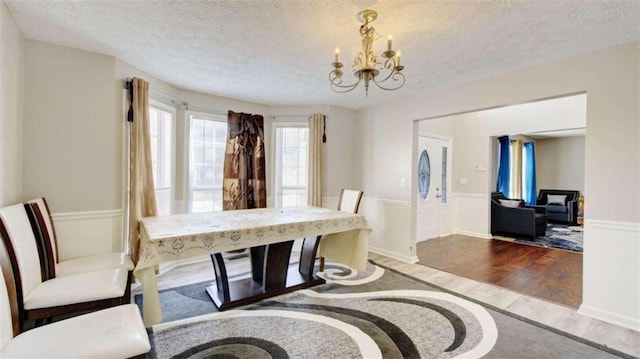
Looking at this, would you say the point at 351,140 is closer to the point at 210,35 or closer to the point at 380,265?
the point at 380,265

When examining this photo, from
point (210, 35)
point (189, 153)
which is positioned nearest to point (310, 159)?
point (189, 153)

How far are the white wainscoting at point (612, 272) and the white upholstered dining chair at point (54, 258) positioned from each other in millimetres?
4004

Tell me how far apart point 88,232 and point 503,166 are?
747 centimetres

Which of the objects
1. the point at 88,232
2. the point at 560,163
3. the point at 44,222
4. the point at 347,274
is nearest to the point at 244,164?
the point at 88,232

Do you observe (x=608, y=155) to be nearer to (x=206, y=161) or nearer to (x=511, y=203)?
(x=511, y=203)

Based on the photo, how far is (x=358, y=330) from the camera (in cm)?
227

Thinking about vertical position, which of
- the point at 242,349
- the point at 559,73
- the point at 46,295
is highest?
the point at 559,73

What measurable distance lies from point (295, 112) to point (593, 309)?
419 cm

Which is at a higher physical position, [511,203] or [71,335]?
[511,203]

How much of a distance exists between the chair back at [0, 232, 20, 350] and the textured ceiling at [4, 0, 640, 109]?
1.68 m

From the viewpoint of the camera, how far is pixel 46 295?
1774 millimetres

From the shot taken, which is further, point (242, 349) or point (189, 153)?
point (189, 153)

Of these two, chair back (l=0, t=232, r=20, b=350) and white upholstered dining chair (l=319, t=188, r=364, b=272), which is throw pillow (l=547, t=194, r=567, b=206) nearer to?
white upholstered dining chair (l=319, t=188, r=364, b=272)

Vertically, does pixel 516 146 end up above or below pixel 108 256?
above
